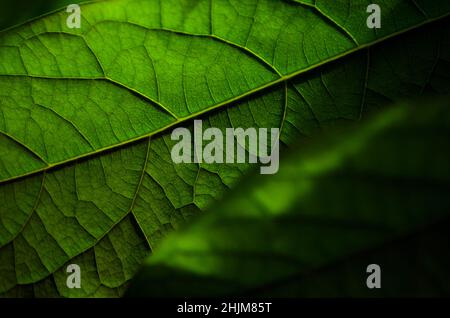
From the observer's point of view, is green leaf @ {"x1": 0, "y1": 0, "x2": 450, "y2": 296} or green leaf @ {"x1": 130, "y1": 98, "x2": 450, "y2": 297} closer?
green leaf @ {"x1": 130, "y1": 98, "x2": 450, "y2": 297}

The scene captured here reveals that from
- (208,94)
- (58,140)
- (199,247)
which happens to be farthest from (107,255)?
(199,247)

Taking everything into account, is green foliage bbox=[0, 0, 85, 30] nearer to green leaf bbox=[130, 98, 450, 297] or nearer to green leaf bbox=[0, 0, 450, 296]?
green leaf bbox=[0, 0, 450, 296]

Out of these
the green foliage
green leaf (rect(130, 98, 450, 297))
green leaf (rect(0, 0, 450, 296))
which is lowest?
green leaf (rect(130, 98, 450, 297))

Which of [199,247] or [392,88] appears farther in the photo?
[392,88]

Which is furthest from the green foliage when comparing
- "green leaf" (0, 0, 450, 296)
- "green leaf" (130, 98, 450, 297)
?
"green leaf" (130, 98, 450, 297)

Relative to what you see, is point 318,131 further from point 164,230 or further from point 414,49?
point 164,230

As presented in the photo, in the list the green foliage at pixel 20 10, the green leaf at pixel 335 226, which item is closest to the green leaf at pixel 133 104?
the green foliage at pixel 20 10

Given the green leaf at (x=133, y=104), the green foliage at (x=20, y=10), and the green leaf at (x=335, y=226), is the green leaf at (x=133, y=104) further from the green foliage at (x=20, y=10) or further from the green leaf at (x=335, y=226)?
the green leaf at (x=335, y=226)

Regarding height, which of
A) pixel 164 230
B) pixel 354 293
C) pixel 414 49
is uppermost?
pixel 414 49
